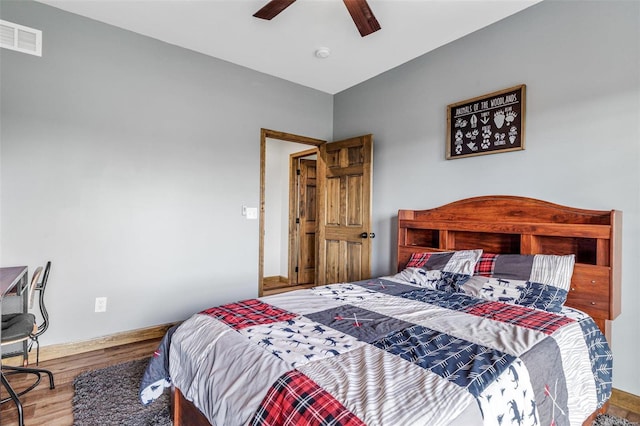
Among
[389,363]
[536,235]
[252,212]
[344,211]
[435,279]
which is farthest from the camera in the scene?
[344,211]

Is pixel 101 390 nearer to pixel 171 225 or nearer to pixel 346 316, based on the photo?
pixel 171 225

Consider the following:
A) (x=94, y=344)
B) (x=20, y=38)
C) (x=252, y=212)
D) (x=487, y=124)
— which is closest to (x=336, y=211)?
(x=252, y=212)

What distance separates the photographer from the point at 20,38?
2.50 m

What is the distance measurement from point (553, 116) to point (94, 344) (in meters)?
4.05

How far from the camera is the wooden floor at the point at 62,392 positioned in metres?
1.87

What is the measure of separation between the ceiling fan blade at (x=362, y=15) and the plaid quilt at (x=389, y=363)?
1.80 meters

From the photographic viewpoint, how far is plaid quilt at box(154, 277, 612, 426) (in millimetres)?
996

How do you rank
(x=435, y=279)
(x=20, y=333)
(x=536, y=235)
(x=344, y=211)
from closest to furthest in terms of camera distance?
(x=20, y=333) → (x=536, y=235) → (x=435, y=279) → (x=344, y=211)

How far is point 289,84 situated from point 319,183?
4.13ft

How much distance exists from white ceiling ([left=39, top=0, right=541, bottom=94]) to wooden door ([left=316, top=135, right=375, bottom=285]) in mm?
906

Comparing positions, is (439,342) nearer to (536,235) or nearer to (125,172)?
(536,235)

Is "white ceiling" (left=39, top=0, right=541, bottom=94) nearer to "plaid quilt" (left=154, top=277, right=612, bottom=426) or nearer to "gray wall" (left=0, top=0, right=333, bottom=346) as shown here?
"gray wall" (left=0, top=0, right=333, bottom=346)

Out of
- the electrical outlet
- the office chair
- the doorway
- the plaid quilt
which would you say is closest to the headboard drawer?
the plaid quilt

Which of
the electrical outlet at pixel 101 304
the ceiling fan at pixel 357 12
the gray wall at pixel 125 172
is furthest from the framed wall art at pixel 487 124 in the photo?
the electrical outlet at pixel 101 304
